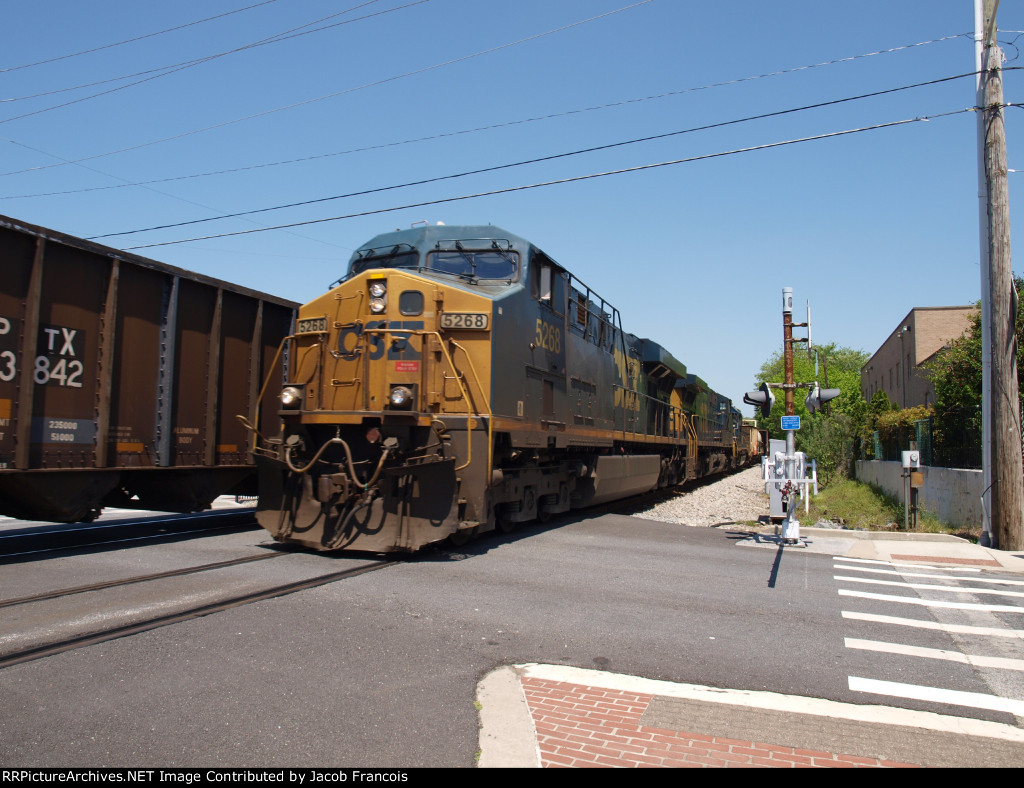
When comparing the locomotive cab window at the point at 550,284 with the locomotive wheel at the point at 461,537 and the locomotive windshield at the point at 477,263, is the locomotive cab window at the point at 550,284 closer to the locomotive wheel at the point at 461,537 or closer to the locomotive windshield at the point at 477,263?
the locomotive windshield at the point at 477,263

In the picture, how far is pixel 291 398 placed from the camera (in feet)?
27.6

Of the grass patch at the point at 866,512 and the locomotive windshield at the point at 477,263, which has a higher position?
the locomotive windshield at the point at 477,263

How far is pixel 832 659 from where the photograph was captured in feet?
17.0

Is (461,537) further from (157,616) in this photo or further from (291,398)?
(157,616)

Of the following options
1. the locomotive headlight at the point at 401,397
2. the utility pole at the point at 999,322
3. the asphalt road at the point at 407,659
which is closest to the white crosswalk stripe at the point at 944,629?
the asphalt road at the point at 407,659

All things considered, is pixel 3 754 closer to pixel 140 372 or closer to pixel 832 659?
pixel 832 659

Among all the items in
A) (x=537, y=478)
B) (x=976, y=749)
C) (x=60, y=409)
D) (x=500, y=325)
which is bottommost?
(x=976, y=749)

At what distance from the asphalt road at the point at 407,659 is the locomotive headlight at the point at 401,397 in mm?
1707

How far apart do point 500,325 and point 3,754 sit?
6.13 meters

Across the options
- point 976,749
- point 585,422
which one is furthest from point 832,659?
point 585,422

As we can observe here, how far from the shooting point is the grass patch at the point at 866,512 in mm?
13680

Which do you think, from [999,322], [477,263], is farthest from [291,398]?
[999,322]

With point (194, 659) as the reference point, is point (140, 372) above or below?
above

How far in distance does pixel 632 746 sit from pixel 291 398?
19.6 feet
